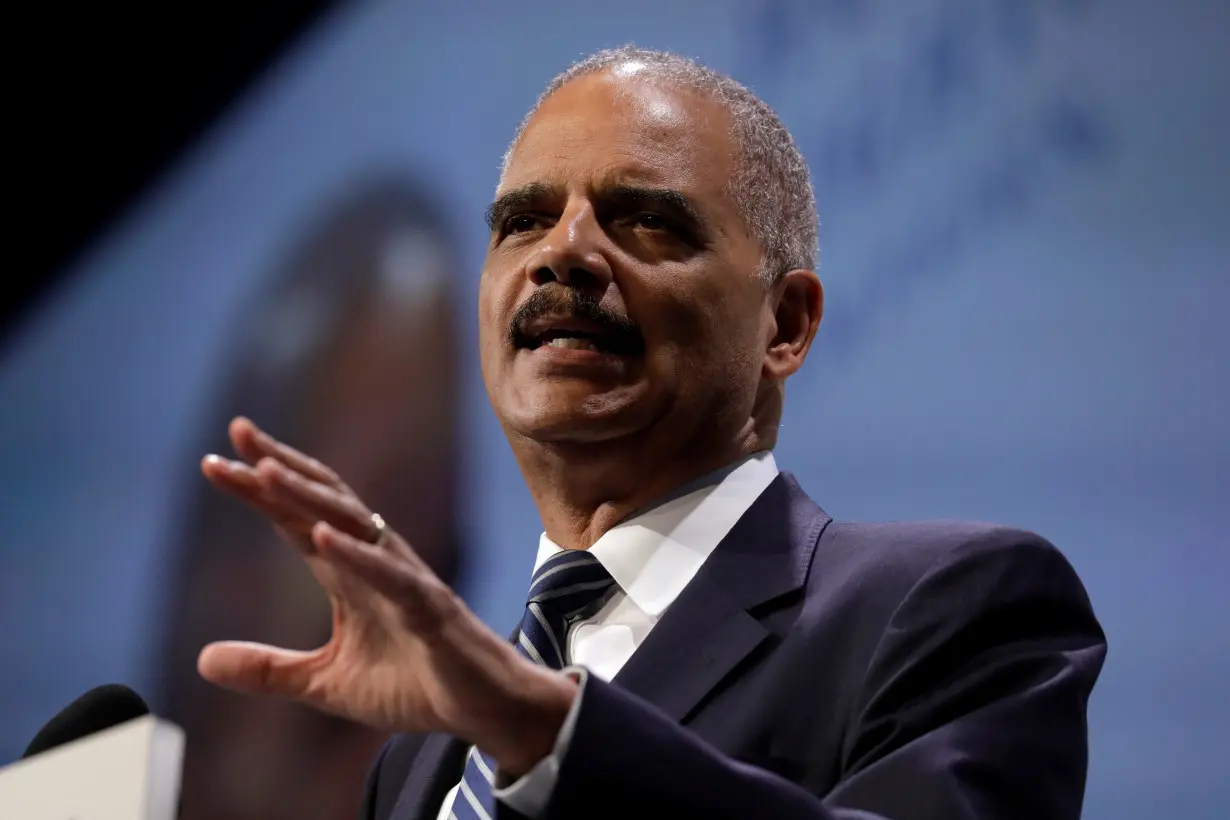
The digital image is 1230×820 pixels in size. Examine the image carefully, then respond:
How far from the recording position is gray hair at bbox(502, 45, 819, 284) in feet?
5.75

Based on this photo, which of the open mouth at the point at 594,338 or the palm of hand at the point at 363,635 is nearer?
the palm of hand at the point at 363,635

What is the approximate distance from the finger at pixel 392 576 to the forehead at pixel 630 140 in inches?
36.5

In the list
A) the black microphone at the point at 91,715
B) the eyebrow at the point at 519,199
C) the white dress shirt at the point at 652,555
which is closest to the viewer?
the black microphone at the point at 91,715

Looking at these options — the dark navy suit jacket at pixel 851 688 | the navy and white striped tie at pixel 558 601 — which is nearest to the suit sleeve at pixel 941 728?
A: the dark navy suit jacket at pixel 851 688

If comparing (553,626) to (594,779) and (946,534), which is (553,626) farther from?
(594,779)

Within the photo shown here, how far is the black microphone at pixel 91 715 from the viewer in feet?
4.03

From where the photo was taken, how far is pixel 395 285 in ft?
8.84

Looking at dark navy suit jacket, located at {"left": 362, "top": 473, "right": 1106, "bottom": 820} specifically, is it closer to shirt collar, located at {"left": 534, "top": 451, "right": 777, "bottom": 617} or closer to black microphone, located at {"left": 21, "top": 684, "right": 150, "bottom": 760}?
shirt collar, located at {"left": 534, "top": 451, "right": 777, "bottom": 617}

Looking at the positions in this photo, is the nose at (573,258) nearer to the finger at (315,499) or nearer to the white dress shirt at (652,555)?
the white dress shirt at (652,555)

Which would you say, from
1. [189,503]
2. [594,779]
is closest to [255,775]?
[189,503]

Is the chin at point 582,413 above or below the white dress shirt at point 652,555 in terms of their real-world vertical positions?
above

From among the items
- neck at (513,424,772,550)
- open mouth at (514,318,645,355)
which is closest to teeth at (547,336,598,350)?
open mouth at (514,318,645,355)

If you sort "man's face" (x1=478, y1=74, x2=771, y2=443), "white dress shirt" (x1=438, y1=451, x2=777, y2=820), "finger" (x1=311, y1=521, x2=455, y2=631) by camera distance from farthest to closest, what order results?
"man's face" (x1=478, y1=74, x2=771, y2=443), "white dress shirt" (x1=438, y1=451, x2=777, y2=820), "finger" (x1=311, y1=521, x2=455, y2=631)

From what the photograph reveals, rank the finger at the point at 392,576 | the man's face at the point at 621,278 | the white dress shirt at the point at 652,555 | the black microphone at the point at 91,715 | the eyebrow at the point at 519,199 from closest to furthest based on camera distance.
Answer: the finger at the point at 392,576 → the black microphone at the point at 91,715 → the white dress shirt at the point at 652,555 → the man's face at the point at 621,278 → the eyebrow at the point at 519,199
